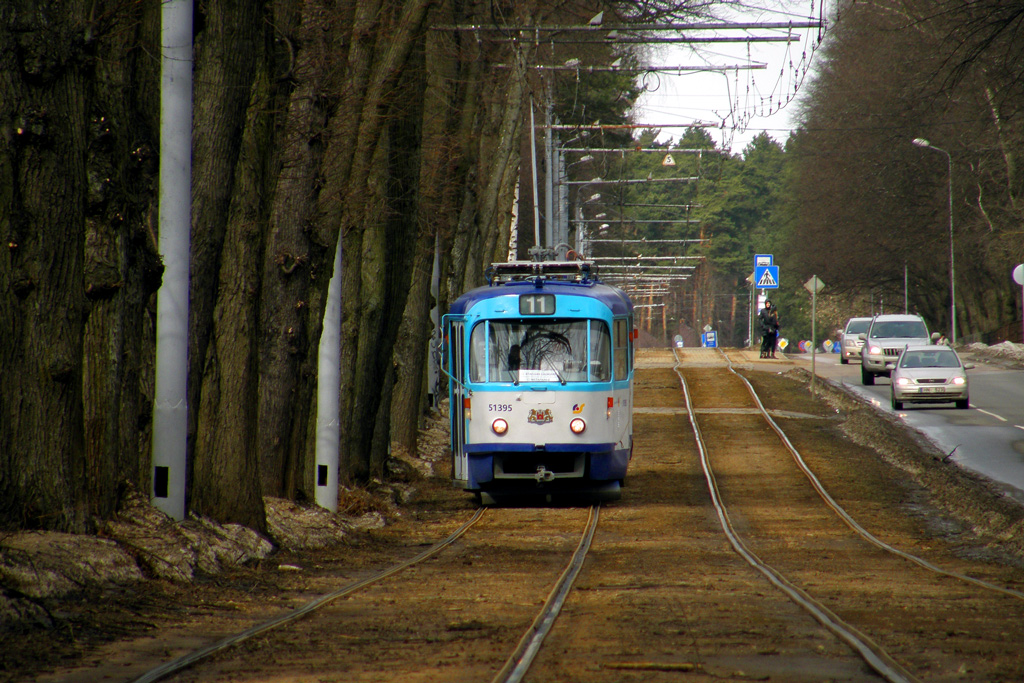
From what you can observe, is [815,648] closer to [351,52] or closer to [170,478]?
[170,478]

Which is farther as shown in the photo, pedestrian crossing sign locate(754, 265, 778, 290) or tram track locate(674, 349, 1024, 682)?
pedestrian crossing sign locate(754, 265, 778, 290)

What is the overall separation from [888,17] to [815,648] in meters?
45.0

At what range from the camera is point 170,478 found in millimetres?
10844

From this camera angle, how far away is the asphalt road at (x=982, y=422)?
2073 centimetres

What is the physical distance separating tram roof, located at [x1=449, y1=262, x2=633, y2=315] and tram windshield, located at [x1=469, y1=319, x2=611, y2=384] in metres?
0.40

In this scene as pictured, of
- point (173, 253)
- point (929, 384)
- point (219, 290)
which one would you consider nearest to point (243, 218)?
point (219, 290)

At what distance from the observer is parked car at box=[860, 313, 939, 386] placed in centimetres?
3928

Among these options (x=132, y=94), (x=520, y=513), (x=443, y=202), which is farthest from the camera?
(x=443, y=202)

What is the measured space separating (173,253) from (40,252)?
1.99 meters

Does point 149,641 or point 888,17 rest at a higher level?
point 888,17

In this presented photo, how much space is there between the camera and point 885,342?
3969cm

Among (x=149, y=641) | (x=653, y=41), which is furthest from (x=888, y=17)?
(x=149, y=641)

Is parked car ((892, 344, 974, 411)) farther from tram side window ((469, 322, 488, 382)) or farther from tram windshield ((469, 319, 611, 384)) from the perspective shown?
tram side window ((469, 322, 488, 382))

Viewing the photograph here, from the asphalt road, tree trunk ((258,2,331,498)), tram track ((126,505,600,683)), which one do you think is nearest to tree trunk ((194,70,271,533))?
tree trunk ((258,2,331,498))
